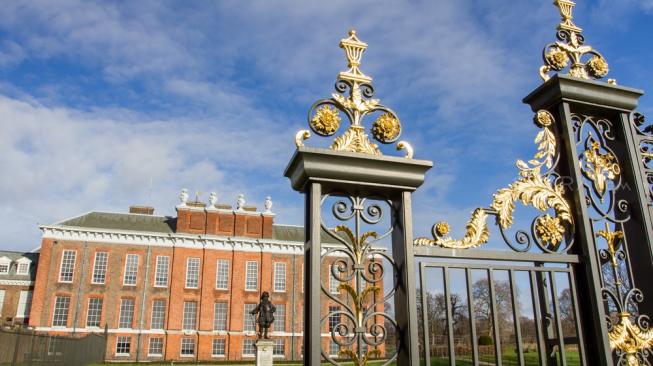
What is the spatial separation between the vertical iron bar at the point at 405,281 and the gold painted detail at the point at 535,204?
0.36 feet

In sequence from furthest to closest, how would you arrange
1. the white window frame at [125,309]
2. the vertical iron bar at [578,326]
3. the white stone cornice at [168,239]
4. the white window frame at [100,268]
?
the white stone cornice at [168,239], the white window frame at [100,268], the white window frame at [125,309], the vertical iron bar at [578,326]

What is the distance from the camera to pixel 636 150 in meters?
3.71

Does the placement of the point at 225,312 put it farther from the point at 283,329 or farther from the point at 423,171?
the point at 423,171

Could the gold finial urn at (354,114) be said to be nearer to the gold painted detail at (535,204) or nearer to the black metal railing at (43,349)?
the gold painted detail at (535,204)

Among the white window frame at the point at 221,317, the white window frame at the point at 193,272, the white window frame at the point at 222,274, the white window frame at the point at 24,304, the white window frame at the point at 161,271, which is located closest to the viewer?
the white window frame at the point at 161,271

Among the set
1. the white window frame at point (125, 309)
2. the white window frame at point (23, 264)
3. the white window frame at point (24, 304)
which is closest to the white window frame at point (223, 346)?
the white window frame at point (125, 309)

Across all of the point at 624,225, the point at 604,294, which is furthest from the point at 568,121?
the point at 604,294

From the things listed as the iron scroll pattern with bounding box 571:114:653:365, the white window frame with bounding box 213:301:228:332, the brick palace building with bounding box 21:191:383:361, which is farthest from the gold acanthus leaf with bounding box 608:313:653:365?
the white window frame with bounding box 213:301:228:332

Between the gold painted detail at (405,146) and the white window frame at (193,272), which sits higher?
the white window frame at (193,272)

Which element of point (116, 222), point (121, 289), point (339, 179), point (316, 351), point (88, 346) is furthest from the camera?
point (116, 222)

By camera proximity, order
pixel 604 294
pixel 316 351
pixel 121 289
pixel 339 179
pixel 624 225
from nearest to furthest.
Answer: pixel 316 351, pixel 339 179, pixel 604 294, pixel 624 225, pixel 121 289

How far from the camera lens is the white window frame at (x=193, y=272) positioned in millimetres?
31781

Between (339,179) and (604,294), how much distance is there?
2.04 metres

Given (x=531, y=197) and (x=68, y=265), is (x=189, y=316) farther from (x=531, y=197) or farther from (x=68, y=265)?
(x=531, y=197)
